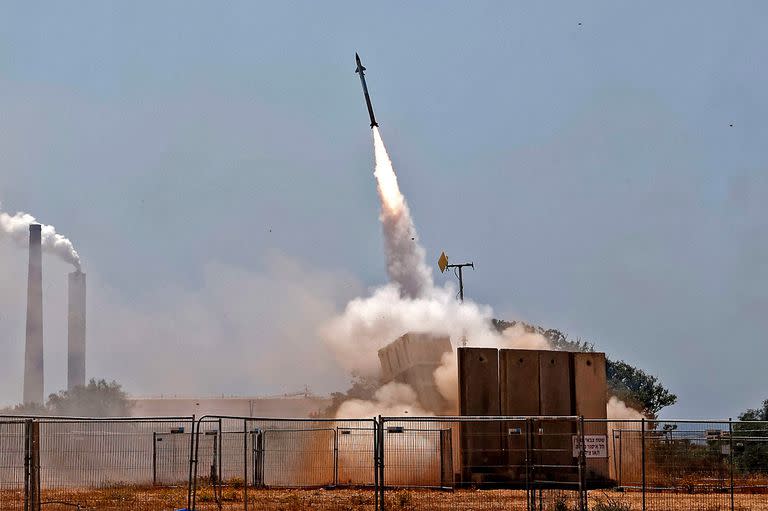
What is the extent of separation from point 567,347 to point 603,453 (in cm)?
5856

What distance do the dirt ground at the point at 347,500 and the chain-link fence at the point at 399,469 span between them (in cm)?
5

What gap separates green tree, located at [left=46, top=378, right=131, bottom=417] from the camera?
9776cm

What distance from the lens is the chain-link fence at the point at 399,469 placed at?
26.5 m

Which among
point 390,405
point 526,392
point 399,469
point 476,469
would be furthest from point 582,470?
point 390,405

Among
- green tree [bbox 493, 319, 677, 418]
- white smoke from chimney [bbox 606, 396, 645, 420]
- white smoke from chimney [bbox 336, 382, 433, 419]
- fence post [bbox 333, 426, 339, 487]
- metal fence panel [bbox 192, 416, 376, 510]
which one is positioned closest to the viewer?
metal fence panel [bbox 192, 416, 376, 510]

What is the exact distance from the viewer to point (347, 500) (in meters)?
29.0

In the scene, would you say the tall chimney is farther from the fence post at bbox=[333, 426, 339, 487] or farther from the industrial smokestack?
the fence post at bbox=[333, 426, 339, 487]

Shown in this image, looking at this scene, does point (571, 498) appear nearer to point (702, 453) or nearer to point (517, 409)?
point (702, 453)

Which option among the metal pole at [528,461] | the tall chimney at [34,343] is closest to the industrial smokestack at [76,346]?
the tall chimney at [34,343]

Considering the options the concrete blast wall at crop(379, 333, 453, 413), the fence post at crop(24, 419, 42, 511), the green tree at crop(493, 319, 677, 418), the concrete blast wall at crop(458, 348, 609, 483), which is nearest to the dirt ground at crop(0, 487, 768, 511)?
the fence post at crop(24, 419, 42, 511)

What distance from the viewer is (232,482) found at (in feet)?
108

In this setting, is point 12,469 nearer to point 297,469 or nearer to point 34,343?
point 297,469

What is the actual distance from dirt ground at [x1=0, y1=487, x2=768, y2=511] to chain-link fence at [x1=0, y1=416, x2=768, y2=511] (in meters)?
0.05

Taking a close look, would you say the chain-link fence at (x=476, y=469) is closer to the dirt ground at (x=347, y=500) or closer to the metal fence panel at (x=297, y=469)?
the dirt ground at (x=347, y=500)
